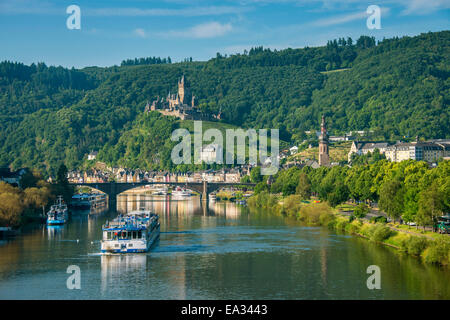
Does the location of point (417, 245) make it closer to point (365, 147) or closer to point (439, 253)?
point (439, 253)

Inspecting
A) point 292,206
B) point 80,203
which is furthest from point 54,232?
point 80,203

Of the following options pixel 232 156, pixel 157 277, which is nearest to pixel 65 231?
pixel 157 277

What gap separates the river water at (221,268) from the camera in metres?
38.7

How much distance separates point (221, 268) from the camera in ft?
150

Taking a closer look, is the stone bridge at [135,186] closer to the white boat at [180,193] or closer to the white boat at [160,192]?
the white boat at [180,193]

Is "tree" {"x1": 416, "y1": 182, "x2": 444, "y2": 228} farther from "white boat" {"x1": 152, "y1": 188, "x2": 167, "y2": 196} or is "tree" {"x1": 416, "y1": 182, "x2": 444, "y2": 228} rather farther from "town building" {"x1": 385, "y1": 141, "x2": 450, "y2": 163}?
"white boat" {"x1": 152, "y1": 188, "x2": 167, "y2": 196}

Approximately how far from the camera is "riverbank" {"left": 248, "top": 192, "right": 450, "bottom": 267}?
43188 millimetres

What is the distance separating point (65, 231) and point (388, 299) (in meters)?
39.5
